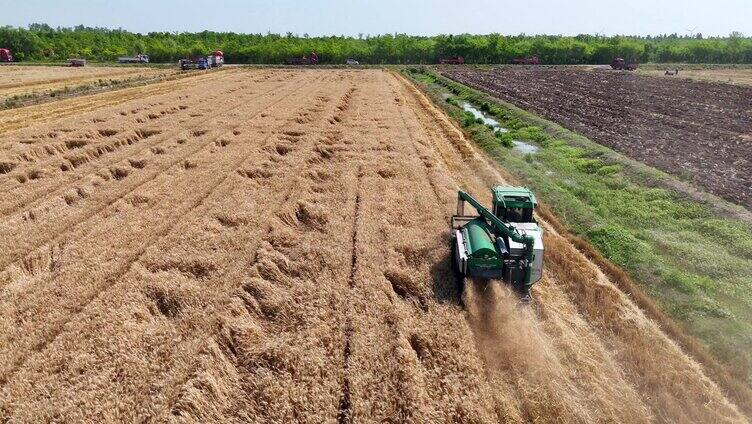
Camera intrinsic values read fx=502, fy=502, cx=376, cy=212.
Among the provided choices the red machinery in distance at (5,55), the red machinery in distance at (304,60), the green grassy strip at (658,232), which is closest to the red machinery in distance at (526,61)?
the red machinery in distance at (304,60)

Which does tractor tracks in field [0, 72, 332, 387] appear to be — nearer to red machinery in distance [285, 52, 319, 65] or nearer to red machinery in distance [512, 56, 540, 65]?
red machinery in distance [285, 52, 319, 65]

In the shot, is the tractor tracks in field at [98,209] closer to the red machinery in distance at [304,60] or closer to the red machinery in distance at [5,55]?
the red machinery in distance at [304,60]

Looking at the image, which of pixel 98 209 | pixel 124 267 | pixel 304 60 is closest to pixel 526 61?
pixel 304 60

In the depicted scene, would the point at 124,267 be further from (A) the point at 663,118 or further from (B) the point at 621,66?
(B) the point at 621,66

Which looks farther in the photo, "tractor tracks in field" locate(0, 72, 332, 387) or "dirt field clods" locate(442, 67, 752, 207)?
"dirt field clods" locate(442, 67, 752, 207)

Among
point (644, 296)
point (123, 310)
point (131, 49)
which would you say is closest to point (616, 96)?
point (644, 296)

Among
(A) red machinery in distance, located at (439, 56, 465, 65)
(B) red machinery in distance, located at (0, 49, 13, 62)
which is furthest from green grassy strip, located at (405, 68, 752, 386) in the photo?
(B) red machinery in distance, located at (0, 49, 13, 62)
